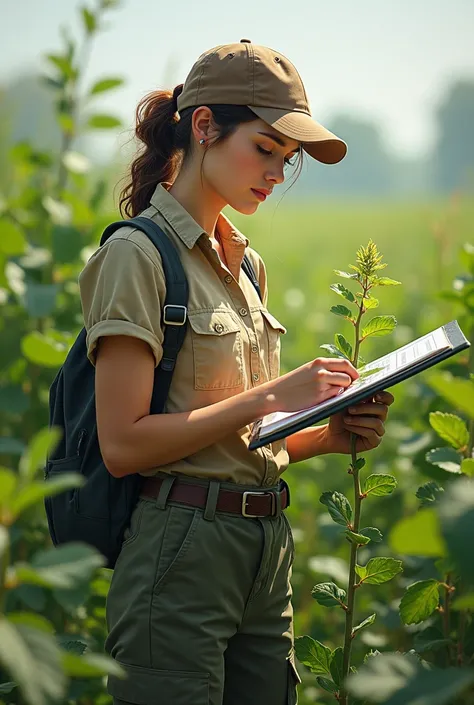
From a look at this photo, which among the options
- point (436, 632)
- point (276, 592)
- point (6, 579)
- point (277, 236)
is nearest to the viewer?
point (6, 579)

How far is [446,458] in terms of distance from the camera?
2.24 metres

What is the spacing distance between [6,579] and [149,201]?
3.94ft

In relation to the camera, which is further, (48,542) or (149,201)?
(48,542)

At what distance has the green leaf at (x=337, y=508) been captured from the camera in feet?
6.36

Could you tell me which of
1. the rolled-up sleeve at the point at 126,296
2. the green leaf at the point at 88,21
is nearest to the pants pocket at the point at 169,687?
the rolled-up sleeve at the point at 126,296

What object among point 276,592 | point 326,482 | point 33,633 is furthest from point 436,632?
point 326,482

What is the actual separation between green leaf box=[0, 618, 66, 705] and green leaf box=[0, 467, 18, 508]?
0.14 meters

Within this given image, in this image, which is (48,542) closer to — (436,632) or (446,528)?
(436,632)

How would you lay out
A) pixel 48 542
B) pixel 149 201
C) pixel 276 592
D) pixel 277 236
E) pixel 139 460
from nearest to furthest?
pixel 139 460 → pixel 276 592 → pixel 149 201 → pixel 48 542 → pixel 277 236

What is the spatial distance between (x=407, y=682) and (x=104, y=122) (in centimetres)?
252

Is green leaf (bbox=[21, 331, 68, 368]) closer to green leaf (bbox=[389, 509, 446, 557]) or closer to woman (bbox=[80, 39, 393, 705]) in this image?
woman (bbox=[80, 39, 393, 705])

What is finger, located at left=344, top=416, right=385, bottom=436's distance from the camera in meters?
1.96

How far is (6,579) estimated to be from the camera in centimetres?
110

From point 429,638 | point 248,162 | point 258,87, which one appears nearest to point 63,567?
point 248,162
